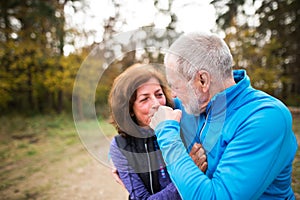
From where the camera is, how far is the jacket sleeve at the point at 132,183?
1.73 m

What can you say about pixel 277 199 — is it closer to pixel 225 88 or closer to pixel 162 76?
pixel 225 88

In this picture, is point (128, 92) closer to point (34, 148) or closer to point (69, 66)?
point (34, 148)

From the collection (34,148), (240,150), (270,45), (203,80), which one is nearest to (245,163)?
(240,150)

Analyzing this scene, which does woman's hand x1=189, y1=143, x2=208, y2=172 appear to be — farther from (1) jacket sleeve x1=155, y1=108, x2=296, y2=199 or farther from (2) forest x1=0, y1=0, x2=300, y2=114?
(2) forest x1=0, y1=0, x2=300, y2=114

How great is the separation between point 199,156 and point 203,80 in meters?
0.51

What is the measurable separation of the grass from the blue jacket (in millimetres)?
954

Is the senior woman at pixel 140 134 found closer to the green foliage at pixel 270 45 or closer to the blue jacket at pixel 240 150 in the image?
the blue jacket at pixel 240 150

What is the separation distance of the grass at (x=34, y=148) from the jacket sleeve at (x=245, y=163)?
101 centimetres

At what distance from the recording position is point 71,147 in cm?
801

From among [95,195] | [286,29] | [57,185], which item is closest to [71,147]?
[57,185]

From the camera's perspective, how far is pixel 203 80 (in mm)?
1469

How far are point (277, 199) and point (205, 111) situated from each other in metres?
0.71

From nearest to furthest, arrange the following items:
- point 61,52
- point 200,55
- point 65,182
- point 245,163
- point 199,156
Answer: point 245,163, point 200,55, point 199,156, point 65,182, point 61,52

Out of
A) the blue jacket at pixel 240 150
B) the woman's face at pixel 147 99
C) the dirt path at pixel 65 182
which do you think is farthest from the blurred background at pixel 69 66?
the blue jacket at pixel 240 150
